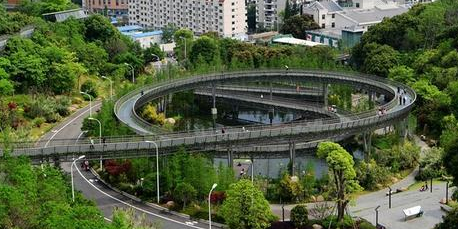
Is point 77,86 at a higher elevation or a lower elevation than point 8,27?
lower

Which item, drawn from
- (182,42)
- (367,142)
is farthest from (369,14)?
(367,142)

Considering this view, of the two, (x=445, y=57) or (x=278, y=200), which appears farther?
(x=445, y=57)

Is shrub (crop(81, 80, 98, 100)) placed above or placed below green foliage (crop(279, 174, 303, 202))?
above

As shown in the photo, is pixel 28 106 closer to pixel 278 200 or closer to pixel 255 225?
pixel 278 200

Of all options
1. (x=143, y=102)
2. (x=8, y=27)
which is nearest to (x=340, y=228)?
(x=143, y=102)

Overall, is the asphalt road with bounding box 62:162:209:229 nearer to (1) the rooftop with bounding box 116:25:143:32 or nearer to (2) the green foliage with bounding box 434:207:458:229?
(2) the green foliage with bounding box 434:207:458:229

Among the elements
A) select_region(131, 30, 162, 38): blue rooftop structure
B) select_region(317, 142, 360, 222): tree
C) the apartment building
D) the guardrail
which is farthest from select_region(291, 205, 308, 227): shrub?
the apartment building

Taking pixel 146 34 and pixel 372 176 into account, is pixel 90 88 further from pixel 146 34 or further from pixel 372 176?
pixel 146 34
